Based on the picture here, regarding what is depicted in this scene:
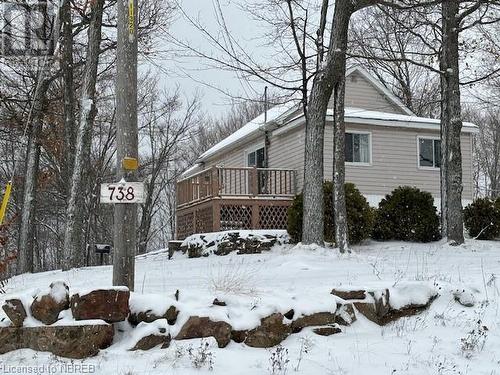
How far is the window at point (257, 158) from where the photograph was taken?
20688 mm

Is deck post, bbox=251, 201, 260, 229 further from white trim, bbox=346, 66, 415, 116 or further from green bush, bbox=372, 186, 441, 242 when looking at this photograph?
white trim, bbox=346, 66, 415, 116

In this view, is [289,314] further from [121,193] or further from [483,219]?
[483,219]

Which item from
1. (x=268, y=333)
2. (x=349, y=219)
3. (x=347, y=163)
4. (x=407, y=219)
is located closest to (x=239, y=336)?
(x=268, y=333)

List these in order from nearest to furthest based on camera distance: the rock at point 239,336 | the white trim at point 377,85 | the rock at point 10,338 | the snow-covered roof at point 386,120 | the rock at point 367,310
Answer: the rock at point 10,338 → the rock at point 239,336 → the rock at point 367,310 → the snow-covered roof at point 386,120 → the white trim at point 377,85

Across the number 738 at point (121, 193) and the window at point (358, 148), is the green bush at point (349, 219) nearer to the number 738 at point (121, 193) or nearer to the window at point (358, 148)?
the window at point (358, 148)

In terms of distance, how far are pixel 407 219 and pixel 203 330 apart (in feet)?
36.0

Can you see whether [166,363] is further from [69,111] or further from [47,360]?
[69,111]

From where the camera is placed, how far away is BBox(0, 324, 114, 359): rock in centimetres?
462

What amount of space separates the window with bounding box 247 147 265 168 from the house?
36 millimetres

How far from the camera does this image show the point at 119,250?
18.0 feet

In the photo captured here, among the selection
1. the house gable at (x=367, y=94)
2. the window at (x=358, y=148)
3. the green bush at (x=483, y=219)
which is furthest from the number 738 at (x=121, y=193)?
the house gable at (x=367, y=94)

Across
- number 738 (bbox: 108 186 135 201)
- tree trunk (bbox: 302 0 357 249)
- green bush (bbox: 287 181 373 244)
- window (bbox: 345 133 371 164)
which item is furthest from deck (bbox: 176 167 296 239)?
number 738 (bbox: 108 186 135 201)

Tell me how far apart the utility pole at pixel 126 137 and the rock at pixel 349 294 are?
198cm

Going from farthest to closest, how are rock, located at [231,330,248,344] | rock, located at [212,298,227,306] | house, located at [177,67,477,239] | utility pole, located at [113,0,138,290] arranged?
house, located at [177,67,477,239], utility pole, located at [113,0,138,290], rock, located at [212,298,227,306], rock, located at [231,330,248,344]
